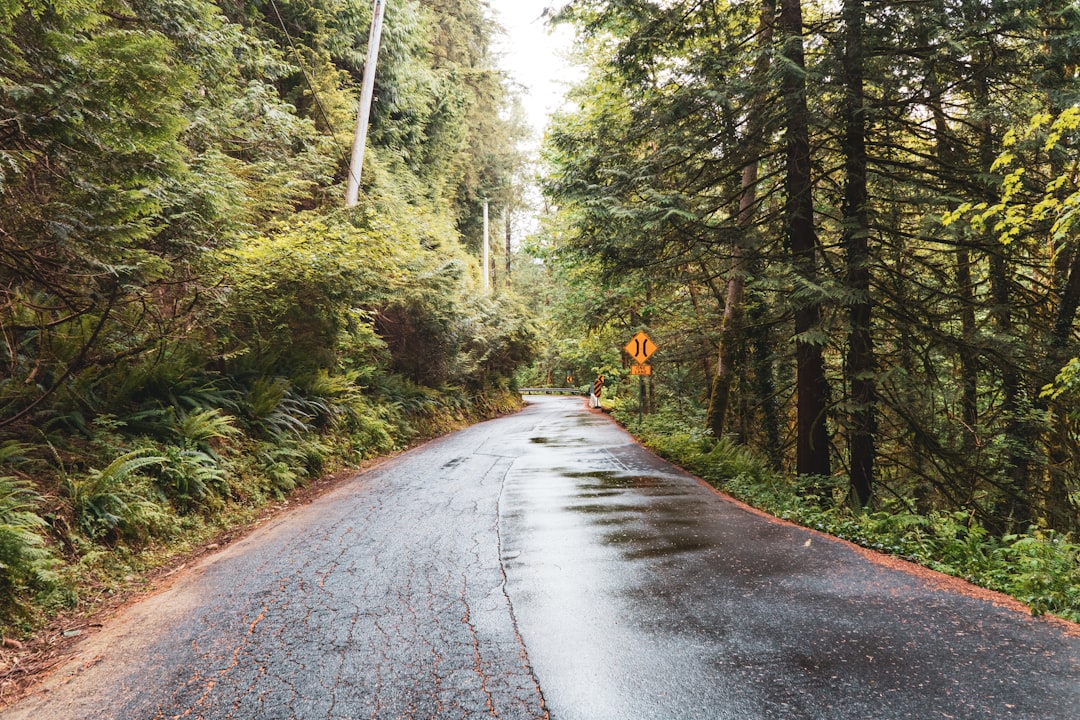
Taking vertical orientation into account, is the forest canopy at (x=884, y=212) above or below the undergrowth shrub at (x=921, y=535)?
above

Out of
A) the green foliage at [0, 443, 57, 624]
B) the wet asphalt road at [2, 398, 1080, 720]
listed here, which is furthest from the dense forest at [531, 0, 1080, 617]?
the green foliage at [0, 443, 57, 624]

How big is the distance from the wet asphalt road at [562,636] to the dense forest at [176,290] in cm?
142

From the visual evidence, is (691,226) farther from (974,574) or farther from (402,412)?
(402,412)

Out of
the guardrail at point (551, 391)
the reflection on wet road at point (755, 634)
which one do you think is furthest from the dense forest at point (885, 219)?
the guardrail at point (551, 391)

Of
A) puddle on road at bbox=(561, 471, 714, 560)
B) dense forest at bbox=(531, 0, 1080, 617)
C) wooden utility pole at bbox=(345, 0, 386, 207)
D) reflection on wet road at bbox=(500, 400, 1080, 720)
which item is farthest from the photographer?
wooden utility pole at bbox=(345, 0, 386, 207)

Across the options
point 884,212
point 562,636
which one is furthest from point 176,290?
point 884,212

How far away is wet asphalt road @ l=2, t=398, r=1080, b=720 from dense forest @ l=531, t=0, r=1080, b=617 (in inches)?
86.8

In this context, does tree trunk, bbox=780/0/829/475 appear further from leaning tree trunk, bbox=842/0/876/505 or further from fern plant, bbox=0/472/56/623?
fern plant, bbox=0/472/56/623

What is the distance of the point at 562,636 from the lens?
3221 mm

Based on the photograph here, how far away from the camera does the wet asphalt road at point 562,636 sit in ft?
8.38

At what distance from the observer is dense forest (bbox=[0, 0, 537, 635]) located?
3975 millimetres

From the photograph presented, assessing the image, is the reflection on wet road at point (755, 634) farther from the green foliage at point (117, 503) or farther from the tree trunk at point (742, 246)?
the tree trunk at point (742, 246)

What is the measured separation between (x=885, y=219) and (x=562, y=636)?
7.53m

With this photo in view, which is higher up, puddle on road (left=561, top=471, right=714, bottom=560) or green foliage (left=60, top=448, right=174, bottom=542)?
green foliage (left=60, top=448, right=174, bottom=542)
